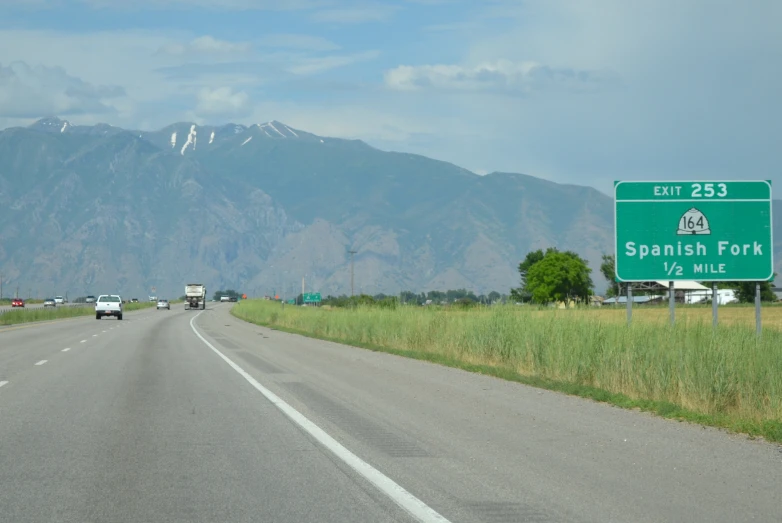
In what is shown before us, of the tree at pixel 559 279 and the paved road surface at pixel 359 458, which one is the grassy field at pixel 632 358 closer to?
the paved road surface at pixel 359 458

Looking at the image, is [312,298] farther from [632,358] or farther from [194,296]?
[632,358]

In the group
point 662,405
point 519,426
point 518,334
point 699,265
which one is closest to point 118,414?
point 519,426

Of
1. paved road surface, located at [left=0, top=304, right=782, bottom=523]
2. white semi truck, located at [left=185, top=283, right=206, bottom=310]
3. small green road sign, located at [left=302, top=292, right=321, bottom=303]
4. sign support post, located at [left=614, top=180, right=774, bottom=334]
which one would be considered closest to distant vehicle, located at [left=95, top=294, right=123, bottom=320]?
small green road sign, located at [left=302, top=292, right=321, bottom=303]

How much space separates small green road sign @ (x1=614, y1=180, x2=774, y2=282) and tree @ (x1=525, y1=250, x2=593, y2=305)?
14854 cm

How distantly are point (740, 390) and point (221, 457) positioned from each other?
750 centimetres

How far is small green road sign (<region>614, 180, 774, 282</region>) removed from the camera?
24.6 m

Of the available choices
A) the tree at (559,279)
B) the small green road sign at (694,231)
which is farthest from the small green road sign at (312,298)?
the small green road sign at (694,231)

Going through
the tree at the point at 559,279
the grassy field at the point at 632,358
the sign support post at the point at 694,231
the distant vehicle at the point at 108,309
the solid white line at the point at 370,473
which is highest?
the tree at the point at 559,279

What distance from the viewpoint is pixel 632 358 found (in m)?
17.8

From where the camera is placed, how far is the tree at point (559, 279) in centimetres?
17588

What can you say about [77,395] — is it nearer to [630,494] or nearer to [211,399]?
[211,399]

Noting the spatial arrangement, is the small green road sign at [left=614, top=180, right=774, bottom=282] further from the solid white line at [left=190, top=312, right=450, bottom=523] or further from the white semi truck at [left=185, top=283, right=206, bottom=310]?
the white semi truck at [left=185, top=283, right=206, bottom=310]

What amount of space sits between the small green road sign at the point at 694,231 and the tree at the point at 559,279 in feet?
487

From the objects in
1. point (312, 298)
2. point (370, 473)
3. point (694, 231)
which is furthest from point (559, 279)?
point (370, 473)
